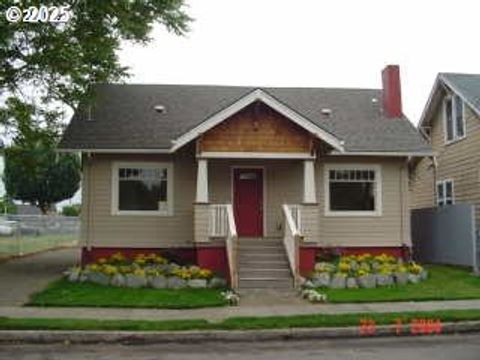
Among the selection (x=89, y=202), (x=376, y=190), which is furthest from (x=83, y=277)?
(x=376, y=190)

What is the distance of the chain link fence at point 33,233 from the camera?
27.2 m

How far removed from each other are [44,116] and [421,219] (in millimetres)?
13216

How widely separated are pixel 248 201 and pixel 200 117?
3.59 meters

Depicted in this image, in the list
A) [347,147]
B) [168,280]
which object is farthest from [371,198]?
[168,280]

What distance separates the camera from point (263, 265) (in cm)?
1808

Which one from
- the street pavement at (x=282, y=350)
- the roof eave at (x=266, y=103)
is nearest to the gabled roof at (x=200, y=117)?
the roof eave at (x=266, y=103)

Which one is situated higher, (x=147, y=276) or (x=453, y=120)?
(x=453, y=120)

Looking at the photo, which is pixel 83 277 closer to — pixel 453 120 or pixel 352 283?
pixel 352 283

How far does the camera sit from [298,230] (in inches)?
743

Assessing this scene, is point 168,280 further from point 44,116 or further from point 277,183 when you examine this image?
point 44,116

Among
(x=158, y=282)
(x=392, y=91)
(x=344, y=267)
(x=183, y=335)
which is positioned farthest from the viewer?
(x=392, y=91)

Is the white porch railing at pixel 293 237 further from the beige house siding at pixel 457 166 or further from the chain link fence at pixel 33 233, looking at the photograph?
the chain link fence at pixel 33 233

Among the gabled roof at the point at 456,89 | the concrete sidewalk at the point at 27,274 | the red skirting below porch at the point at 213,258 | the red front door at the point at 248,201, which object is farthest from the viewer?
the gabled roof at the point at 456,89

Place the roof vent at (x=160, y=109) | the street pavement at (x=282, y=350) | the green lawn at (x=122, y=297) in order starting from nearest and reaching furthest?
1. the street pavement at (x=282, y=350)
2. the green lawn at (x=122, y=297)
3. the roof vent at (x=160, y=109)
